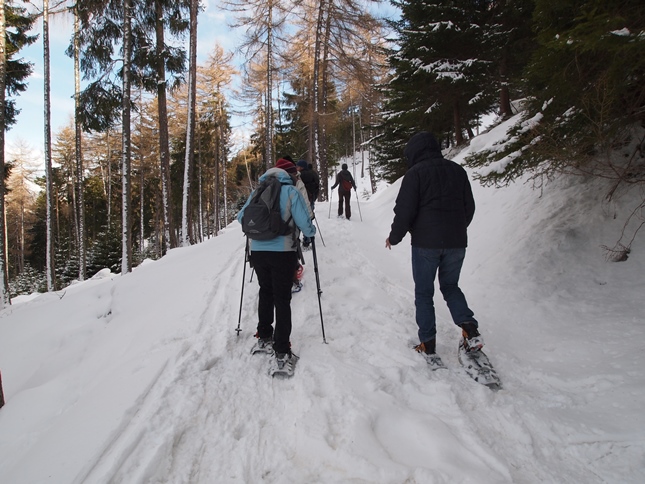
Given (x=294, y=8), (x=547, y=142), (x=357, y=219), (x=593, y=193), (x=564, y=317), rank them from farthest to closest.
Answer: (x=294, y=8), (x=357, y=219), (x=593, y=193), (x=564, y=317), (x=547, y=142)

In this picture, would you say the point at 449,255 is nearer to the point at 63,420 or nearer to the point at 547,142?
the point at 547,142

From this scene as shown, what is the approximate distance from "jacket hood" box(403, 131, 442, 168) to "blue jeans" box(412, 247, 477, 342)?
3.05 ft

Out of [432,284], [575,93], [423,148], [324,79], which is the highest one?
[324,79]

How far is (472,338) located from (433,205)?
1.34m

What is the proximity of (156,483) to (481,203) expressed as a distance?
24.8ft

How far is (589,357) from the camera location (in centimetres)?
301

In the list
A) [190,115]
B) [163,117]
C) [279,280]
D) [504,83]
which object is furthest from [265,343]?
[163,117]

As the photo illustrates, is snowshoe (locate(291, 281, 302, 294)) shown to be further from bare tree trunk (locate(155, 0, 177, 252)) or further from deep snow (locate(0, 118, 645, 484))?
bare tree trunk (locate(155, 0, 177, 252))

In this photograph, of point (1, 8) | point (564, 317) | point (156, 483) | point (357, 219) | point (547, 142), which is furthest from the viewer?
point (357, 219)

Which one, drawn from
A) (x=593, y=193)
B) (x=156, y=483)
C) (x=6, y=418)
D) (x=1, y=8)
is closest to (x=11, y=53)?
(x=1, y=8)

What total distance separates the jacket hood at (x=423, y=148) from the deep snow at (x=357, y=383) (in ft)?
6.62

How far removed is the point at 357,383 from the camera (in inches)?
109

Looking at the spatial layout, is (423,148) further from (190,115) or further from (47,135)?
(47,135)

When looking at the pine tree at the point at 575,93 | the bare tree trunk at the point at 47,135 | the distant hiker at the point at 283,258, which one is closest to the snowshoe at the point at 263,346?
the distant hiker at the point at 283,258
